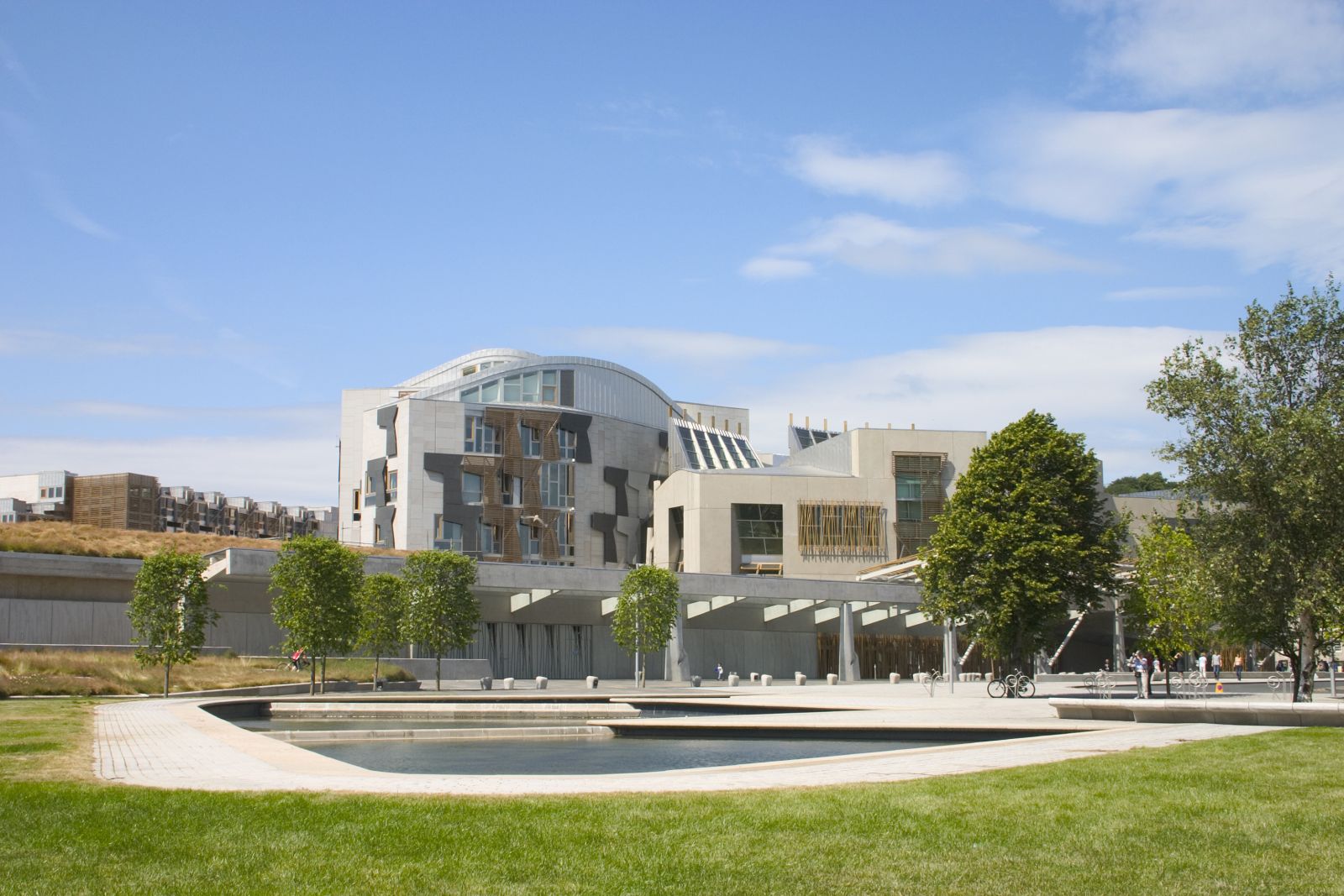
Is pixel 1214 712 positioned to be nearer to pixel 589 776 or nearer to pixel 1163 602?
pixel 589 776

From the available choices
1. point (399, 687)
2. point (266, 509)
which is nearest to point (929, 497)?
point (399, 687)

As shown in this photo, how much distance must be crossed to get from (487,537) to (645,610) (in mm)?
26623

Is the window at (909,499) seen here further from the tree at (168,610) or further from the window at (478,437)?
the tree at (168,610)

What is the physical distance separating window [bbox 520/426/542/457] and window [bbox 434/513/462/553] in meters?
6.32

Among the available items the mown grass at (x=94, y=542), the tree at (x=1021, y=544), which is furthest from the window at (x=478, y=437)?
the tree at (x=1021, y=544)

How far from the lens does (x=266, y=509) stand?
164m

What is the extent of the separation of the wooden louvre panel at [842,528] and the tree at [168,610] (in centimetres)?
3730

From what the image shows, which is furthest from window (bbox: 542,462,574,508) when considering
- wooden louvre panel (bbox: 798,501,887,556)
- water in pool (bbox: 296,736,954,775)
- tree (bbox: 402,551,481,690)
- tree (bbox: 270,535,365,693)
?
water in pool (bbox: 296,736,954,775)

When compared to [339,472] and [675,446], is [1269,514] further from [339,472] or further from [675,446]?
[339,472]

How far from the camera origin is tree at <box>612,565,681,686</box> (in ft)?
153

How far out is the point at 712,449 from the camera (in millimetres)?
83625

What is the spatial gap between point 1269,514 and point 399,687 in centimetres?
2895

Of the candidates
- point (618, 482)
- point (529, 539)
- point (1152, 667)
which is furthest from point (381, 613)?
point (618, 482)

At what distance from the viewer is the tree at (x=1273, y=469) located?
25.6m
